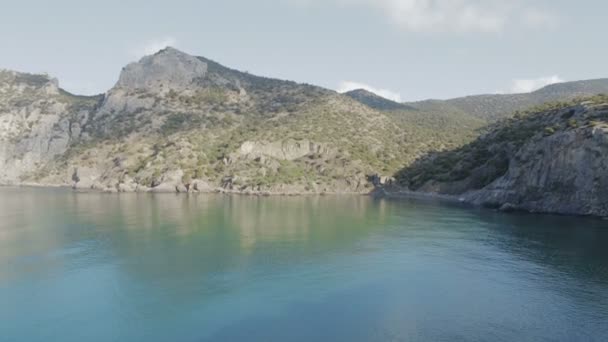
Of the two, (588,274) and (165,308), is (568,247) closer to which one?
(588,274)

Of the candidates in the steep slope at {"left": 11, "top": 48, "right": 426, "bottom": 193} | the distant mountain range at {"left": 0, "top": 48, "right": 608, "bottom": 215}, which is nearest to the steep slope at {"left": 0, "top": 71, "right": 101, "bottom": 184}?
the distant mountain range at {"left": 0, "top": 48, "right": 608, "bottom": 215}

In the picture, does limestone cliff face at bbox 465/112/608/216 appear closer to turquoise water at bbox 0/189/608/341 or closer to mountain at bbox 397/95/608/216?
mountain at bbox 397/95/608/216

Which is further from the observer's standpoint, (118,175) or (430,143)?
(430,143)

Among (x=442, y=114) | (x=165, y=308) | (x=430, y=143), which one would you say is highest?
(x=442, y=114)

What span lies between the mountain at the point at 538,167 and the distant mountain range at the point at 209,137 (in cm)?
1993

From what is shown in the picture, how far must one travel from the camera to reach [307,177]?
12950cm

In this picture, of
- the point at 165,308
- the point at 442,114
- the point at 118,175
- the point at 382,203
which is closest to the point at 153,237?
the point at 165,308

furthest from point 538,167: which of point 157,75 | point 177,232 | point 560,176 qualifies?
point 157,75

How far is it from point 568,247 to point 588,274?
11922mm

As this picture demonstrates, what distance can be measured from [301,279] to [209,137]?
121m

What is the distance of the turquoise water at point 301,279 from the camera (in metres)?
27.2

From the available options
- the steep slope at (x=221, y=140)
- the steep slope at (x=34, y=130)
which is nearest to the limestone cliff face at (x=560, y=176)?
the steep slope at (x=221, y=140)

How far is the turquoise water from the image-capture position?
27.2 metres

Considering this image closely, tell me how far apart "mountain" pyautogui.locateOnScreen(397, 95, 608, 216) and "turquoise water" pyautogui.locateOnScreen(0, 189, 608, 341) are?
25.4 ft
